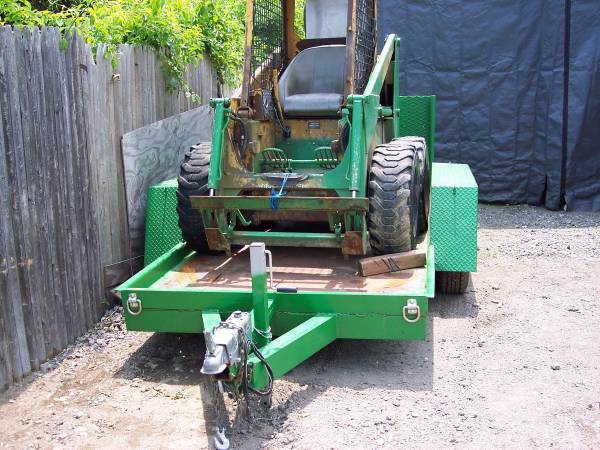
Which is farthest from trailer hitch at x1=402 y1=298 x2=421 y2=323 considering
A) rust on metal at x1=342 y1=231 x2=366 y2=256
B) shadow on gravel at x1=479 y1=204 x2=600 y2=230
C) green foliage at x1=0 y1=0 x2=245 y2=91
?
shadow on gravel at x1=479 y1=204 x2=600 y2=230

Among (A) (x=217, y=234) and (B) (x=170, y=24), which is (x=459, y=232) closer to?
(A) (x=217, y=234)

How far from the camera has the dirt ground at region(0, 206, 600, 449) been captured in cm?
384

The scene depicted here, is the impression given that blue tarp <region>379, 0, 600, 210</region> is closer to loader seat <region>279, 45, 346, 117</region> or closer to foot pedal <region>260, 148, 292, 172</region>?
loader seat <region>279, 45, 346, 117</region>

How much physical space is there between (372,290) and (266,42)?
2.90 m

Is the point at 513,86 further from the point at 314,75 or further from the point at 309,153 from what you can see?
the point at 309,153

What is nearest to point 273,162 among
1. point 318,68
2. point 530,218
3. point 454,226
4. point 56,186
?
point 318,68

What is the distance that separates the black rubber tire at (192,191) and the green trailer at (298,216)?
1cm

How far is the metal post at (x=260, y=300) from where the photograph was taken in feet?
13.4

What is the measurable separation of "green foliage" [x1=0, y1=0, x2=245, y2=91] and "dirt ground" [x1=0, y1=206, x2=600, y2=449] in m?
2.56

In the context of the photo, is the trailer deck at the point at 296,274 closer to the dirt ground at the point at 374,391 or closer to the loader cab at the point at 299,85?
the dirt ground at the point at 374,391

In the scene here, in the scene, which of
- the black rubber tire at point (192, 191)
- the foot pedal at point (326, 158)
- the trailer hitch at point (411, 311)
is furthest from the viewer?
the foot pedal at point (326, 158)

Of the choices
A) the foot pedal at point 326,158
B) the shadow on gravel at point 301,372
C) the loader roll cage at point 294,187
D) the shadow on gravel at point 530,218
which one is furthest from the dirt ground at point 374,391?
the shadow on gravel at point 530,218

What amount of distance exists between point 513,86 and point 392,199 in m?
6.11

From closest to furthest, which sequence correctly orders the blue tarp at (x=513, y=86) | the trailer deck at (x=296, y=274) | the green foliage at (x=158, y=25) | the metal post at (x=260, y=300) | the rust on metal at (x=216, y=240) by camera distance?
the metal post at (x=260, y=300) → the trailer deck at (x=296, y=274) → the rust on metal at (x=216, y=240) → the green foliage at (x=158, y=25) → the blue tarp at (x=513, y=86)
